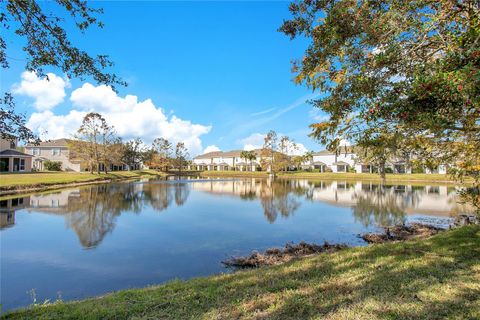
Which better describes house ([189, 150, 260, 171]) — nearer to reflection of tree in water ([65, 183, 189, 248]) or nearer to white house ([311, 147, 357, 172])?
white house ([311, 147, 357, 172])

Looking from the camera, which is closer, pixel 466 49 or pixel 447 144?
pixel 466 49

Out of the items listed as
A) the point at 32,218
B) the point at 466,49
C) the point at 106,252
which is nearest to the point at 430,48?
the point at 466,49

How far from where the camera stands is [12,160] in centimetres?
4097

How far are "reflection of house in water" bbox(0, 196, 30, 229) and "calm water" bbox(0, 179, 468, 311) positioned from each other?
1.8 inches

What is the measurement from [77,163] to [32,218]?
46.6 m

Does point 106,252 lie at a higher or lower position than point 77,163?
lower

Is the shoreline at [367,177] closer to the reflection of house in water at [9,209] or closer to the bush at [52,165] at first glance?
the bush at [52,165]

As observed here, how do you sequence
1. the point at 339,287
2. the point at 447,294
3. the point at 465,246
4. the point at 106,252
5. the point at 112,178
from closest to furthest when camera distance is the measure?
the point at 447,294
the point at 339,287
the point at 465,246
the point at 106,252
the point at 112,178

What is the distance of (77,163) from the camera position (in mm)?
56062

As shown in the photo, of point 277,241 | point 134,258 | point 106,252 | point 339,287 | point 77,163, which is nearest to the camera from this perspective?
point 339,287

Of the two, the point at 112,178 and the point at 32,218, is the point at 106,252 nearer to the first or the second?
the point at 32,218

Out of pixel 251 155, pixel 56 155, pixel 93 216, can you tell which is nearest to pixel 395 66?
pixel 93 216

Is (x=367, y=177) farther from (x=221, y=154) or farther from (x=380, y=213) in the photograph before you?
(x=221, y=154)

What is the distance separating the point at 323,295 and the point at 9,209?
19415 mm
